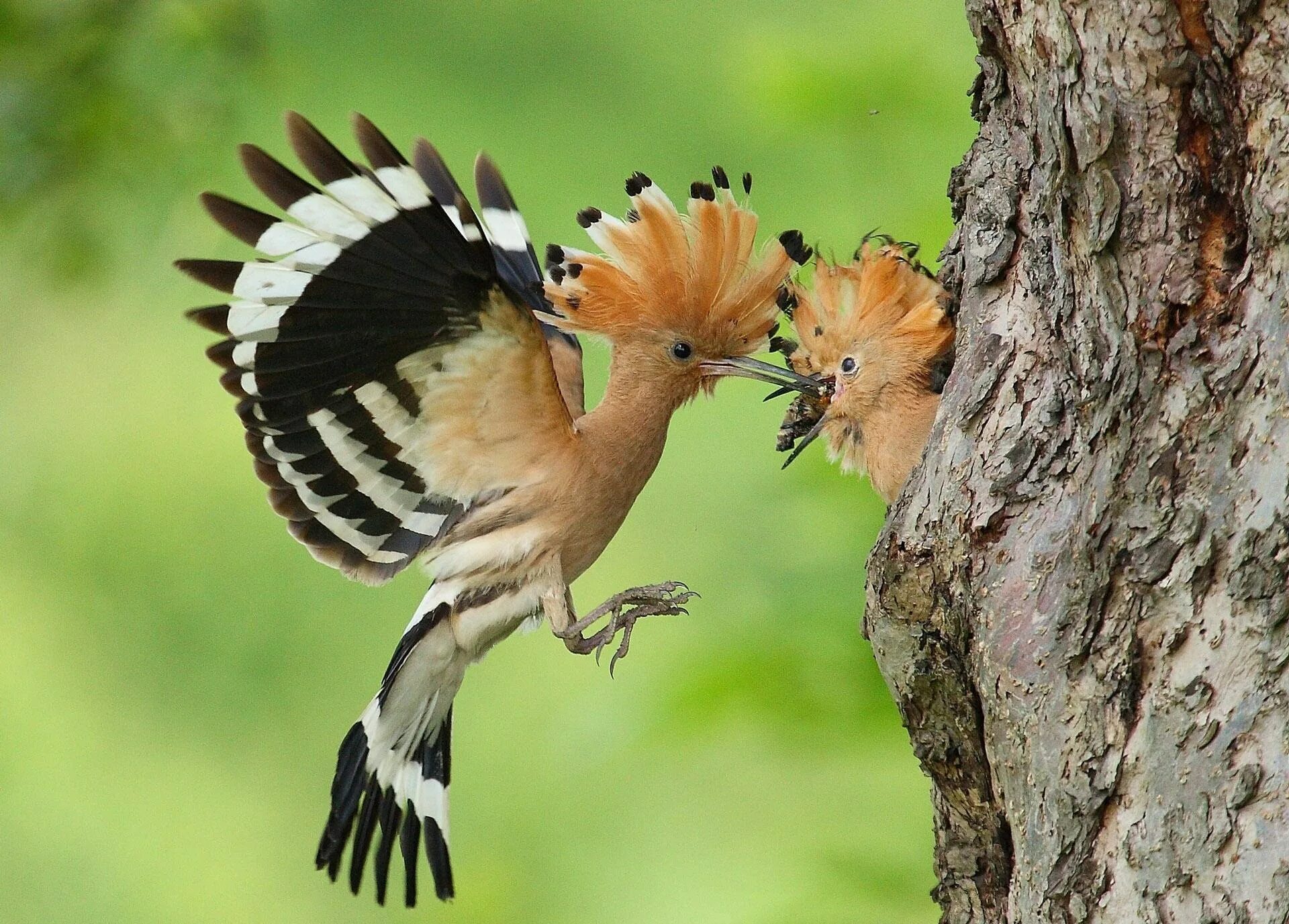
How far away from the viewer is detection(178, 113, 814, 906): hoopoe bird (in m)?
2.10

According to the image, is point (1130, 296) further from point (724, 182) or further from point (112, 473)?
point (112, 473)

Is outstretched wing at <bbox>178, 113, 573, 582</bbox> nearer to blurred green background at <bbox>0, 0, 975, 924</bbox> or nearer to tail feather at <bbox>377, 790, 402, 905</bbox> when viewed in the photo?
blurred green background at <bbox>0, 0, 975, 924</bbox>

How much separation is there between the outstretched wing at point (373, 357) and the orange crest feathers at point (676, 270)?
136 millimetres

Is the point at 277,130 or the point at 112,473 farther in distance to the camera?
the point at 277,130

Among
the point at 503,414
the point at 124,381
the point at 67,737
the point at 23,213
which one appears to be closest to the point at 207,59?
the point at 23,213

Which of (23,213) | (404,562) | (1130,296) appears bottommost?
(1130,296)

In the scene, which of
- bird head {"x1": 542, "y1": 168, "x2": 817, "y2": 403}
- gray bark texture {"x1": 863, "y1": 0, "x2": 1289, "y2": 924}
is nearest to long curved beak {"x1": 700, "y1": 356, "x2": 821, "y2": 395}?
bird head {"x1": 542, "y1": 168, "x2": 817, "y2": 403}

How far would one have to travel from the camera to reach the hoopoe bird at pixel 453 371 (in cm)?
210

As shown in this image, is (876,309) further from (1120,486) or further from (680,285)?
(1120,486)

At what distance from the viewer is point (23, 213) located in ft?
10.8

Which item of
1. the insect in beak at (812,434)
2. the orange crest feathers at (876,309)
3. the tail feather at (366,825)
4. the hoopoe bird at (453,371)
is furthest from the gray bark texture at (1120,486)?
the tail feather at (366,825)

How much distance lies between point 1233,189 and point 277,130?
179 inches

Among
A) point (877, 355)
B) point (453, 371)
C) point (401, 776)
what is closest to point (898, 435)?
point (877, 355)

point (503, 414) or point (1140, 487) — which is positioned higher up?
point (503, 414)
